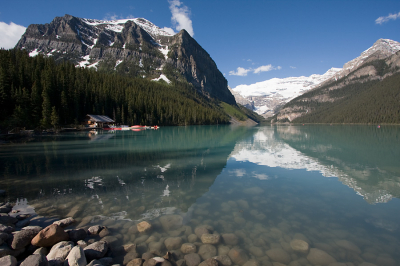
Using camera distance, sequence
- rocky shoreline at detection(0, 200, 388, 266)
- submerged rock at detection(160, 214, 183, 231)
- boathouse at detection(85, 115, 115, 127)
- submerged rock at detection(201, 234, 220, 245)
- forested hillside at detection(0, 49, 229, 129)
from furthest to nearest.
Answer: boathouse at detection(85, 115, 115, 127) < forested hillside at detection(0, 49, 229, 129) < submerged rock at detection(160, 214, 183, 231) < submerged rock at detection(201, 234, 220, 245) < rocky shoreline at detection(0, 200, 388, 266)

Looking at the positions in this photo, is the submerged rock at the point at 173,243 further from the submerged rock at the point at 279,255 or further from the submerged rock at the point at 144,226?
the submerged rock at the point at 279,255

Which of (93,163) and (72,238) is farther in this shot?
(93,163)

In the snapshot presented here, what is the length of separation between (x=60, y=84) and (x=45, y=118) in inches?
656

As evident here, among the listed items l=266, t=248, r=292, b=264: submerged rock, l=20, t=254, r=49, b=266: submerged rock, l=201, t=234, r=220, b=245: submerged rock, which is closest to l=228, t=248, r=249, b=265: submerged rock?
l=201, t=234, r=220, b=245: submerged rock

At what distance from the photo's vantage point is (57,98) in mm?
58781

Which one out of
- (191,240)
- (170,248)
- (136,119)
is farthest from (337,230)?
(136,119)

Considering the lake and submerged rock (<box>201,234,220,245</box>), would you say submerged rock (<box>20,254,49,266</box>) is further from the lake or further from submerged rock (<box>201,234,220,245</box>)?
submerged rock (<box>201,234,220,245</box>)

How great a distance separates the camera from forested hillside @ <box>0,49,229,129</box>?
47500 millimetres

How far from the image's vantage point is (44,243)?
215 inches

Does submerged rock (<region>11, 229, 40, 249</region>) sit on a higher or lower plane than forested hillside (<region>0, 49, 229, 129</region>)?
lower

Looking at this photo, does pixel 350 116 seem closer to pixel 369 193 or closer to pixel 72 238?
pixel 369 193

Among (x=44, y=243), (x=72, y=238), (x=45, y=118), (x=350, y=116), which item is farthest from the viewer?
(x=350, y=116)

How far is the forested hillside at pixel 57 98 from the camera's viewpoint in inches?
1870

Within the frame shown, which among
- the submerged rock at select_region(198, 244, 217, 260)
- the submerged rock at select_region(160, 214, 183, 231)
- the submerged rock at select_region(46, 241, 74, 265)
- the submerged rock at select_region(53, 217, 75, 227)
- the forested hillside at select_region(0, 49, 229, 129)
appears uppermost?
the forested hillside at select_region(0, 49, 229, 129)
